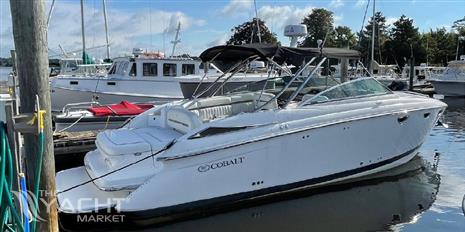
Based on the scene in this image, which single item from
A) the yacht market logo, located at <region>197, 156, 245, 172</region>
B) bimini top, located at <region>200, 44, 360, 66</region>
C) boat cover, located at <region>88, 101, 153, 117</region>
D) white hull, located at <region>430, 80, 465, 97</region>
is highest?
bimini top, located at <region>200, 44, 360, 66</region>

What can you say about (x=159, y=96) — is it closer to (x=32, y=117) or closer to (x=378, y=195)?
(x=378, y=195)

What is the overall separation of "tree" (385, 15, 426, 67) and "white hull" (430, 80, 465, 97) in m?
31.7

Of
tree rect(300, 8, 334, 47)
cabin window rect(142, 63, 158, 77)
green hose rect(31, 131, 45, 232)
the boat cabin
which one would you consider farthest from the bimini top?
tree rect(300, 8, 334, 47)

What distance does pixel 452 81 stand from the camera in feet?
94.8

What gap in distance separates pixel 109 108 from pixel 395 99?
6.76 metres

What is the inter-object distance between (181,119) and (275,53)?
1.79 metres

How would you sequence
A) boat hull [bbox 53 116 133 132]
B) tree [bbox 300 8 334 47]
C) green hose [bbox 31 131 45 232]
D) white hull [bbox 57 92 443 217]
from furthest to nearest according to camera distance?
1. tree [bbox 300 8 334 47]
2. boat hull [bbox 53 116 133 132]
3. white hull [bbox 57 92 443 217]
4. green hose [bbox 31 131 45 232]

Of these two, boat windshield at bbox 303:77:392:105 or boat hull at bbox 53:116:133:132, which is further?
boat hull at bbox 53:116:133:132

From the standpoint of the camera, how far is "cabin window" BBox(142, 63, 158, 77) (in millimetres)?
16503

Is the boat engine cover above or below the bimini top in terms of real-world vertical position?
below

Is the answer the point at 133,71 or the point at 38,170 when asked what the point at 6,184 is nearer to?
the point at 38,170

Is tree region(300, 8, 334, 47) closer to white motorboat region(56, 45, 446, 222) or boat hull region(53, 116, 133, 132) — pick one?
boat hull region(53, 116, 133, 132)

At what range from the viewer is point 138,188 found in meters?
5.93

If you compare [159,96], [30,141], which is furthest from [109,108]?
[30,141]
